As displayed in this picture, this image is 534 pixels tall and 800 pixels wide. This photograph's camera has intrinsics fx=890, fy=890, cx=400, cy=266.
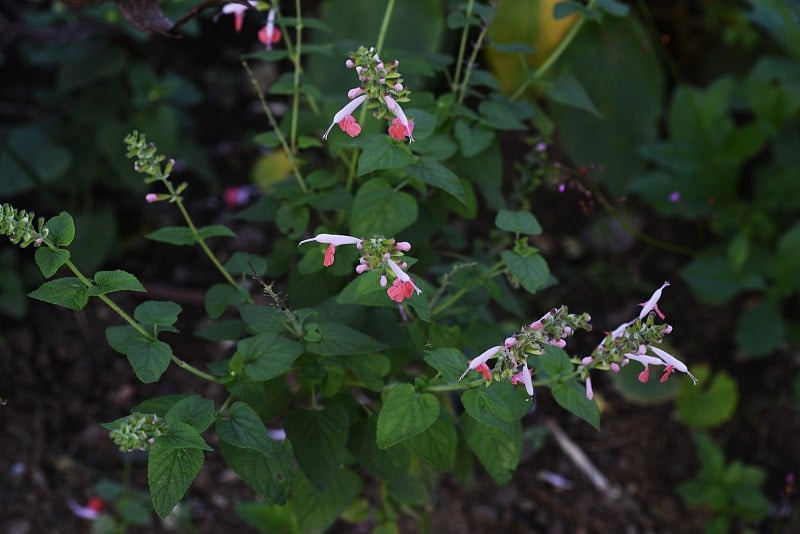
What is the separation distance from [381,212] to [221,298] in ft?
0.94

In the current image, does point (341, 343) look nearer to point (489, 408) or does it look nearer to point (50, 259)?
point (489, 408)

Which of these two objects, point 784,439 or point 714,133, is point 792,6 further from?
point 784,439

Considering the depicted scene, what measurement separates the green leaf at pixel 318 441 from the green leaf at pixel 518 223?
1.21 feet

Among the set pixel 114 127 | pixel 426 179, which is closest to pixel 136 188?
pixel 114 127

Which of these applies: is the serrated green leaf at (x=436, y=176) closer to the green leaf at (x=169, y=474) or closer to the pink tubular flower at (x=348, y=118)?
the pink tubular flower at (x=348, y=118)

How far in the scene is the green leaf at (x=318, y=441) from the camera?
1276 millimetres

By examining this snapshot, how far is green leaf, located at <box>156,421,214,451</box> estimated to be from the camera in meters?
1.01

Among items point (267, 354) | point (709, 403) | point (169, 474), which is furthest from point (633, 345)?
point (709, 403)

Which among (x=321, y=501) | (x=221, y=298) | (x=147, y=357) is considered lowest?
(x=321, y=501)

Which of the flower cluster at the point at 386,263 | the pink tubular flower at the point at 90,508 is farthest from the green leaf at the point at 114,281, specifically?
the pink tubular flower at the point at 90,508

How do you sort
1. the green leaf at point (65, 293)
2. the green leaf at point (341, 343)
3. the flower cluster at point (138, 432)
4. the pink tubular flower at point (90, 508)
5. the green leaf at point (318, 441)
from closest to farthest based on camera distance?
1. the flower cluster at point (138, 432)
2. the green leaf at point (65, 293)
3. the green leaf at point (341, 343)
4. the green leaf at point (318, 441)
5. the pink tubular flower at point (90, 508)

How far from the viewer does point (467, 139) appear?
1.40 metres

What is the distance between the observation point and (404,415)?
112cm

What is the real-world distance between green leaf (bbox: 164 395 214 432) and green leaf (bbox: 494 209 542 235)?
1.46 ft
